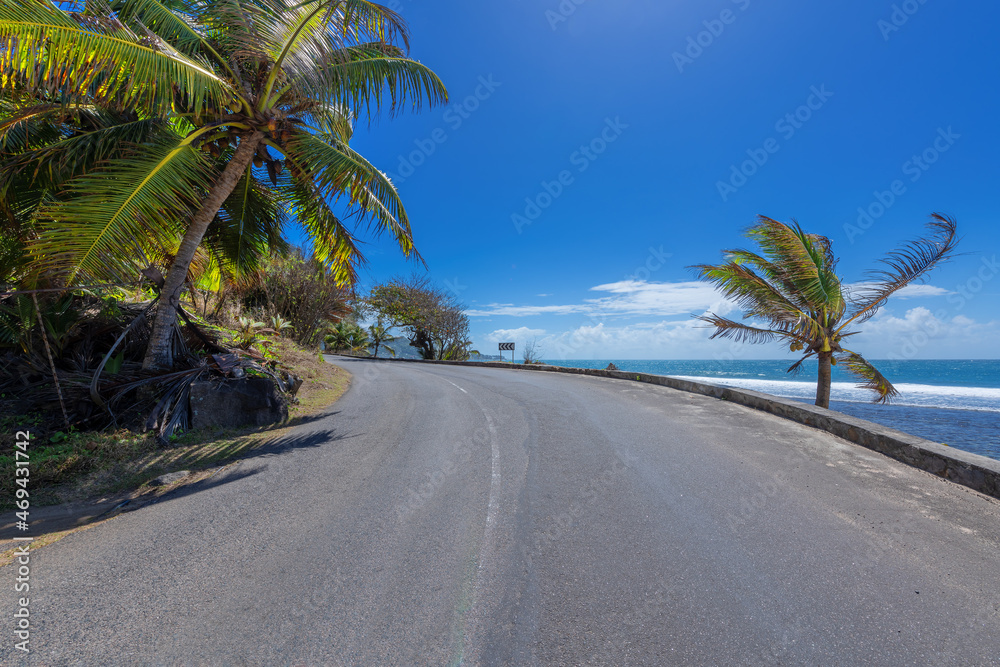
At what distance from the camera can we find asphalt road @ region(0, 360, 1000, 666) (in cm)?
211

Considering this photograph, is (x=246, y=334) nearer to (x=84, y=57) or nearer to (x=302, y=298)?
(x=84, y=57)

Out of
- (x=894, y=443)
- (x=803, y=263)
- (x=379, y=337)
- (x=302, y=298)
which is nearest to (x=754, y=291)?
(x=803, y=263)

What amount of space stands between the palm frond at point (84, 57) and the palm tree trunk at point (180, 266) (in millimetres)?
1257

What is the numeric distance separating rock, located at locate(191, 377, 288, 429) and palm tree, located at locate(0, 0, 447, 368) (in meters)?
0.91

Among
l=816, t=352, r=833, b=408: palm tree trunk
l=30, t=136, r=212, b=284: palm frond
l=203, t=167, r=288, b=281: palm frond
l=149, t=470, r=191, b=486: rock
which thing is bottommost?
l=149, t=470, r=191, b=486: rock

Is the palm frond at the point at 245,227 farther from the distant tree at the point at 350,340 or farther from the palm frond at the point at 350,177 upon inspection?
the distant tree at the point at 350,340

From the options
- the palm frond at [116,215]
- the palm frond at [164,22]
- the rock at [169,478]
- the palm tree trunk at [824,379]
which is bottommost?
the rock at [169,478]

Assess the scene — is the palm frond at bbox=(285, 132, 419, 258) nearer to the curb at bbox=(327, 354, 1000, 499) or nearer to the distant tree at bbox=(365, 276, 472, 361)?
the curb at bbox=(327, 354, 1000, 499)

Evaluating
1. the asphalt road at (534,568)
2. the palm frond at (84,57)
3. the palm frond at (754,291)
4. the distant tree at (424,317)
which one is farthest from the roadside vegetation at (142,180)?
the distant tree at (424,317)

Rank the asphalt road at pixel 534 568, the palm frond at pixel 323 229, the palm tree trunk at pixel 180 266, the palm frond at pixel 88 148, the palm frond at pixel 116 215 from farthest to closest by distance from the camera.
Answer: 1. the palm frond at pixel 323 229
2. the palm tree trunk at pixel 180 266
3. the palm frond at pixel 88 148
4. the palm frond at pixel 116 215
5. the asphalt road at pixel 534 568

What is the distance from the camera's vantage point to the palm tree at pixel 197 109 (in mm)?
4707

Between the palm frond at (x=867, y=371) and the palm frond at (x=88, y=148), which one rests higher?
the palm frond at (x=88, y=148)

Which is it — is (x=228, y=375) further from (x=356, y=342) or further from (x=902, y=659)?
(x=356, y=342)

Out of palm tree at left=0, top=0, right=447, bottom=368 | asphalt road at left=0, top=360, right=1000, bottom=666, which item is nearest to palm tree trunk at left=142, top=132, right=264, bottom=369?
palm tree at left=0, top=0, right=447, bottom=368
